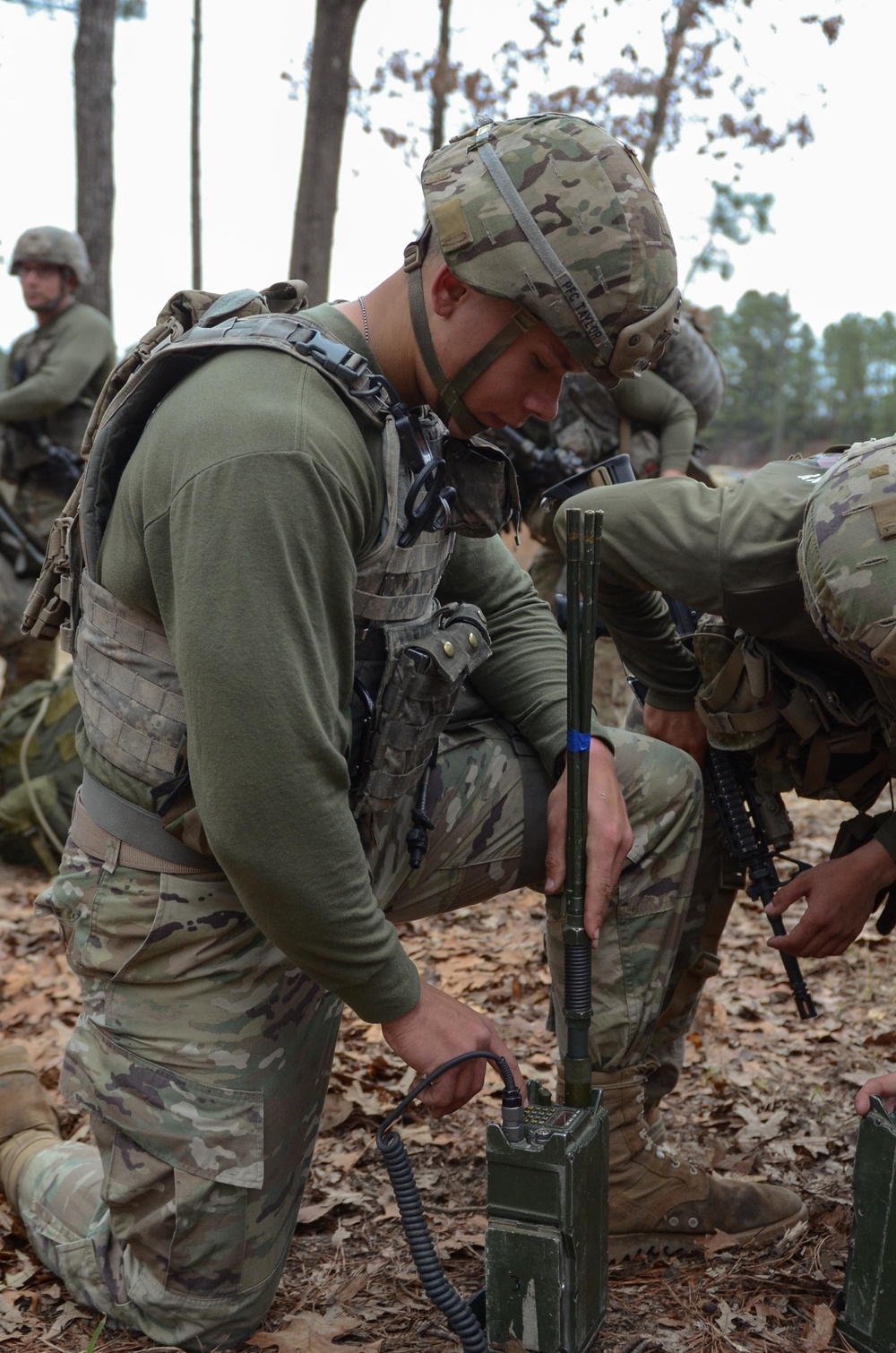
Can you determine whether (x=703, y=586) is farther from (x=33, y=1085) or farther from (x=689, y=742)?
(x=33, y=1085)

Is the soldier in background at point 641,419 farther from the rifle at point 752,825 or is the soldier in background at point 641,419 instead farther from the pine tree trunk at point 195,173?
the pine tree trunk at point 195,173

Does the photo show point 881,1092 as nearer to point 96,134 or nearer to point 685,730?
point 685,730

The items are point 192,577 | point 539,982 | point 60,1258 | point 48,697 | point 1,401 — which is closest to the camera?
point 192,577

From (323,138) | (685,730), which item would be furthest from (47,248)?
(685,730)

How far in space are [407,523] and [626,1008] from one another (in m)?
1.19

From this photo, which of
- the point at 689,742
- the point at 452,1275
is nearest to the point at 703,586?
the point at 689,742

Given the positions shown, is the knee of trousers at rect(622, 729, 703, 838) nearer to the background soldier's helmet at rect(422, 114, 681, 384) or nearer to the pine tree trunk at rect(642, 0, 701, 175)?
the background soldier's helmet at rect(422, 114, 681, 384)

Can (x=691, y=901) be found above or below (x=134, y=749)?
below

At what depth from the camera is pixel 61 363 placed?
6902 mm

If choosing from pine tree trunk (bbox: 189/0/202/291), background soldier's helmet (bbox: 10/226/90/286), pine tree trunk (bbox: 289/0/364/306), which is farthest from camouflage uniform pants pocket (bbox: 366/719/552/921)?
pine tree trunk (bbox: 189/0/202/291)

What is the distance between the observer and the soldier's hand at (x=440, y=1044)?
223 cm

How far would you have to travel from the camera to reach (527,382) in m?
2.43

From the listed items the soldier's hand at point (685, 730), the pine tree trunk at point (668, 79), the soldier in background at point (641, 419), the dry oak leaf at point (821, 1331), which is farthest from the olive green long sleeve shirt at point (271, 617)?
the pine tree trunk at point (668, 79)

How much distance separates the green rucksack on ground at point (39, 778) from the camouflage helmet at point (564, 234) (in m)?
3.94
